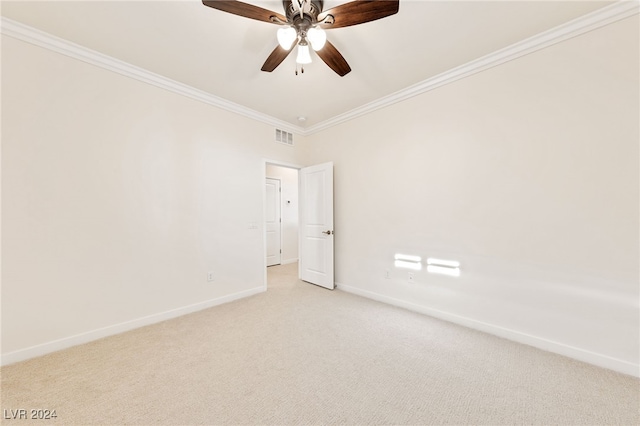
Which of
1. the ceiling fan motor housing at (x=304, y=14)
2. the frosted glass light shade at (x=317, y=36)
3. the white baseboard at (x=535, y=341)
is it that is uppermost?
the ceiling fan motor housing at (x=304, y=14)

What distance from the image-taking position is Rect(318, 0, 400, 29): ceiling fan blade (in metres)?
1.50

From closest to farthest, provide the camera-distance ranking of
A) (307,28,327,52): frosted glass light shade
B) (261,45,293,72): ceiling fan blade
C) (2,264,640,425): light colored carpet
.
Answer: (2,264,640,425): light colored carpet < (307,28,327,52): frosted glass light shade < (261,45,293,72): ceiling fan blade

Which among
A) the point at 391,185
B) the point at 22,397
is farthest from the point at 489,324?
the point at 22,397

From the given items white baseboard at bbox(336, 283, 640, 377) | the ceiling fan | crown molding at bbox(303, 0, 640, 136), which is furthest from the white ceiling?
white baseboard at bbox(336, 283, 640, 377)

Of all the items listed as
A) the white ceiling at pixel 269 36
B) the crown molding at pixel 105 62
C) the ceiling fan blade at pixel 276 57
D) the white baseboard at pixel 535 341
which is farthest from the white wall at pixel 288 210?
the ceiling fan blade at pixel 276 57

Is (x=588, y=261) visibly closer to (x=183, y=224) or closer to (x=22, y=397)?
(x=183, y=224)

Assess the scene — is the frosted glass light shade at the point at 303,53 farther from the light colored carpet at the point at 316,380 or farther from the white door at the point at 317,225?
the light colored carpet at the point at 316,380

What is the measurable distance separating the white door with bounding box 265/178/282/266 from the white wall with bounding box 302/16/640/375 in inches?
130

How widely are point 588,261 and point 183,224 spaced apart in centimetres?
414

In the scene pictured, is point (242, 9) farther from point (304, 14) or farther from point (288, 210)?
point (288, 210)

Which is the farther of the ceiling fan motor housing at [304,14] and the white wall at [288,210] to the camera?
the white wall at [288,210]

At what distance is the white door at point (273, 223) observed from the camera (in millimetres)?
5824

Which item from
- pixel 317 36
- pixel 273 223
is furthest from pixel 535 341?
pixel 273 223

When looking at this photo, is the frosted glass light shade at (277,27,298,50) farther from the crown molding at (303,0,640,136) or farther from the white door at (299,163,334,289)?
the white door at (299,163,334,289)
